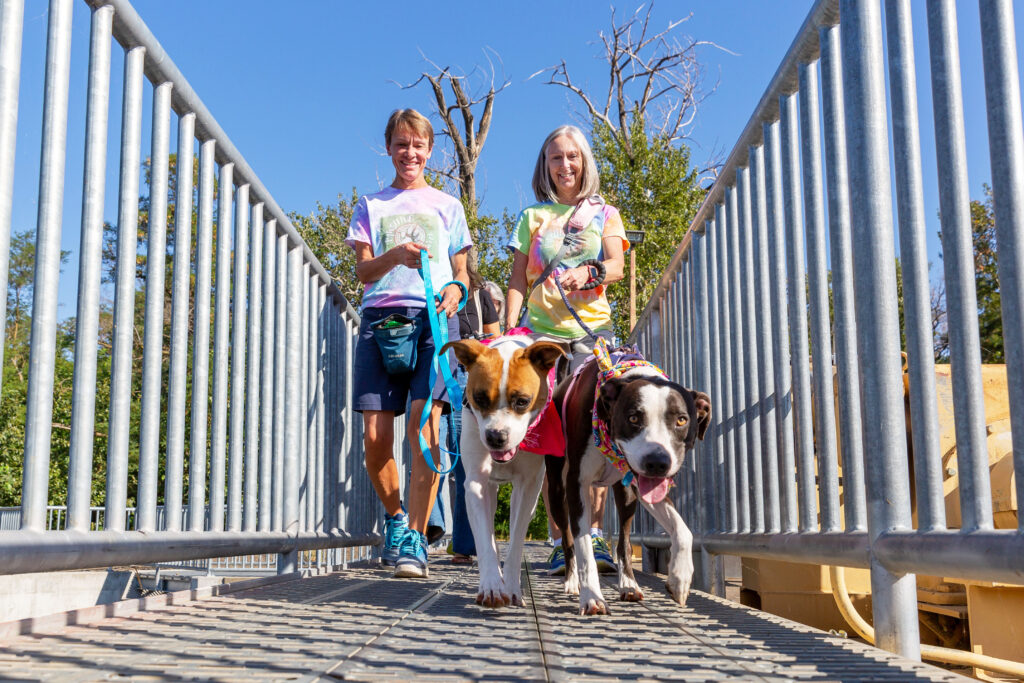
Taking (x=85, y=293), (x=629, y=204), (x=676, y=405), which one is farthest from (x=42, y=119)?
(x=629, y=204)

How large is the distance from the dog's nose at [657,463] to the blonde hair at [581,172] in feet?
6.63

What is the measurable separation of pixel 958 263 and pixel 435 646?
1.40 metres

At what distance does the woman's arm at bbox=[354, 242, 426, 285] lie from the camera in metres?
4.55

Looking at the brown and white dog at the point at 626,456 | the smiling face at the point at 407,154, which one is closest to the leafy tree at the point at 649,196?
the smiling face at the point at 407,154

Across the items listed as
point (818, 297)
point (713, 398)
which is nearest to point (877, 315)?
point (818, 297)

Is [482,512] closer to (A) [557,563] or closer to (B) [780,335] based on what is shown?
(B) [780,335]

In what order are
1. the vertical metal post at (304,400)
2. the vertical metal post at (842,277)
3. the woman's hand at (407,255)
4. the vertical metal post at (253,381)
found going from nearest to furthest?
the vertical metal post at (842,277)
the vertical metal post at (253,381)
the woman's hand at (407,255)
the vertical metal post at (304,400)

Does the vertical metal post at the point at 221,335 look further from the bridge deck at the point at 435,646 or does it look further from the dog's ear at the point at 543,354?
the dog's ear at the point at 543,354

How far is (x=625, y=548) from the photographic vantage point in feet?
12.3

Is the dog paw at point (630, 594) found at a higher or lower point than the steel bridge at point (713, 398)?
lower

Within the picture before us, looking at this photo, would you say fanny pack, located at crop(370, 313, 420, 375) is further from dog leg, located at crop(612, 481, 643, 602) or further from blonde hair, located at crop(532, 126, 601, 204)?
dog leg, located at crop(612, 481, 643, 602)

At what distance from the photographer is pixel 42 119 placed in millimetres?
2180

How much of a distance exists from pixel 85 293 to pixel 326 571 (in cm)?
286

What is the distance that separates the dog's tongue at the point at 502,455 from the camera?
132 inches
